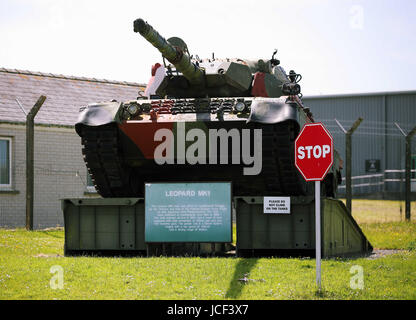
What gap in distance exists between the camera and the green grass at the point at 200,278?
26.4ft

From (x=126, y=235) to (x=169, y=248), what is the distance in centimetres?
77

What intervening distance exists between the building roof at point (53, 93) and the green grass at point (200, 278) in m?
9.15

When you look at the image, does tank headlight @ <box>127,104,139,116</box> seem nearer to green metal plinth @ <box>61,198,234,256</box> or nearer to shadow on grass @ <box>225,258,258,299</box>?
green metal plinth @ <box>61,198,234,256</box>

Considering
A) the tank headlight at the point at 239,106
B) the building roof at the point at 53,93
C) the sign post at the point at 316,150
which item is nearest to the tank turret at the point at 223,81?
the tank headlight at the point at 239,106

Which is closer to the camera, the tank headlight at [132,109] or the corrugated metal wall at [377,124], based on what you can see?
the tank headlight at [132,109]

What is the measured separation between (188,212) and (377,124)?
27943 mm

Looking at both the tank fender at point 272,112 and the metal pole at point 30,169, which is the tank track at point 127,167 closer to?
the tank fender at point 272,112

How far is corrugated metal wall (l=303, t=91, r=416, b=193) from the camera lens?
1465 inches

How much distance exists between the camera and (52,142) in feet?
66.8

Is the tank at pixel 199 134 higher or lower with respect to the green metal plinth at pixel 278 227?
higher

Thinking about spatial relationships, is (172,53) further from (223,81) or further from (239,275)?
(239,275)

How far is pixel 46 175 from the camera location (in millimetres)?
20156
